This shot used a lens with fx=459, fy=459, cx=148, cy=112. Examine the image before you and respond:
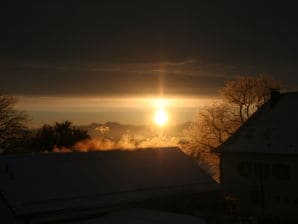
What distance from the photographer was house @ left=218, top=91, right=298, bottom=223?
36.1 m

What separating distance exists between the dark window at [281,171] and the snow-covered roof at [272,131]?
1.16 metres

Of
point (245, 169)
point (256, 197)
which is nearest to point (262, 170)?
point (245, 169)

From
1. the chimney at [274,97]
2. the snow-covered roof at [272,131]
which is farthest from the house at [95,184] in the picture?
the chimney at [274,97]

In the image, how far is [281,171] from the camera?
3659 centimetres

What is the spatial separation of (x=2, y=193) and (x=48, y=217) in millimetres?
3003

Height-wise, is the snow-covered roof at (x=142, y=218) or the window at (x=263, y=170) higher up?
the window at (x=263, y=170)

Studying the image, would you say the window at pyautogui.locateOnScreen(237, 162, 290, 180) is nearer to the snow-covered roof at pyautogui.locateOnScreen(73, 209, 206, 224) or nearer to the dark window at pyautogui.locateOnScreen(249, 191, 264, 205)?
the dark window at pyautogui.locateOnScreen(249, 191, 264, 205)

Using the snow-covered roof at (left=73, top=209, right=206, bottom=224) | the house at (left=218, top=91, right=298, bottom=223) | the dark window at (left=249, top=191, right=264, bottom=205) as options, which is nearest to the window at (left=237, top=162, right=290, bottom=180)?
the house at (left=218, top=91, right=298, bottom=223)

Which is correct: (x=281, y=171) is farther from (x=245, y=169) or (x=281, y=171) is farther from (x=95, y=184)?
(x=95, y=184)

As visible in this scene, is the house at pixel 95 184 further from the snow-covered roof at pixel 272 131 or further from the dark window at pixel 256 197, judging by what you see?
the snow-covered roof at pixel 272 131

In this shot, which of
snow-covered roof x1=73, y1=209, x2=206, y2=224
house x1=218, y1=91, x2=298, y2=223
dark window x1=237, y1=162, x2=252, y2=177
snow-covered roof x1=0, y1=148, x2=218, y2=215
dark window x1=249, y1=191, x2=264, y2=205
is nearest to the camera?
snow-covered roof x1=73, y1=209, x2=206, y2=224

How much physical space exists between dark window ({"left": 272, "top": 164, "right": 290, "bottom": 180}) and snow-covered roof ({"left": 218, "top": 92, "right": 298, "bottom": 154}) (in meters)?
1.16

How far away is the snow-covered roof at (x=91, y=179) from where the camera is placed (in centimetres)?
2723

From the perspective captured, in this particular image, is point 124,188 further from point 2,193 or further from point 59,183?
point 2,193
